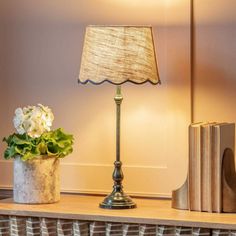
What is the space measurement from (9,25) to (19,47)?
0.10 meters

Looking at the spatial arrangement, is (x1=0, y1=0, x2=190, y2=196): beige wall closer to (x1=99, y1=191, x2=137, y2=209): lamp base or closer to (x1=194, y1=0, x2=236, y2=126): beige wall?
(x1=194, y1=0, x2=236, y2=126): beige wall

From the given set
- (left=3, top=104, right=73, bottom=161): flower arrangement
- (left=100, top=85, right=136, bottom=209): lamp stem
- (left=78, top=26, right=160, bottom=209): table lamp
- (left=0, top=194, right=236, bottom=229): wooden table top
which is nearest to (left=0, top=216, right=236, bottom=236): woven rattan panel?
A: (left=0, top=194, right=236, bottom=229): wooden table top

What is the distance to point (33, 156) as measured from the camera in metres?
2.36

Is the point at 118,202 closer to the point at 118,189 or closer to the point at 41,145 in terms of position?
the point at 118,189

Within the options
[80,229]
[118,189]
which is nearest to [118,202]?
[118,189]

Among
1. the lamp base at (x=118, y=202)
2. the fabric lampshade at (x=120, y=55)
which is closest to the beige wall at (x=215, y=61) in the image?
the fabric lampshade at (x=120, y=55)

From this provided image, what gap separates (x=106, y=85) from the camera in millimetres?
2588

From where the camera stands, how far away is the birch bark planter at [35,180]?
2.37m

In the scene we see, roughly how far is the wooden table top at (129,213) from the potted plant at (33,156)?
5 cm

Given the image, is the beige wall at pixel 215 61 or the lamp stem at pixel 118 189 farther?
the beige wall at pixel 215 61

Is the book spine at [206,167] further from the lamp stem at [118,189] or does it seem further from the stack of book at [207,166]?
the lamp stem at [118,189]

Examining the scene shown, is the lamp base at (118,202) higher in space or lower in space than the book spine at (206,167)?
lower

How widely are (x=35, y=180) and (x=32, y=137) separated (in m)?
0.16

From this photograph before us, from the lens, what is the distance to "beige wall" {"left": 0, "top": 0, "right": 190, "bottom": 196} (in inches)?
98.3
